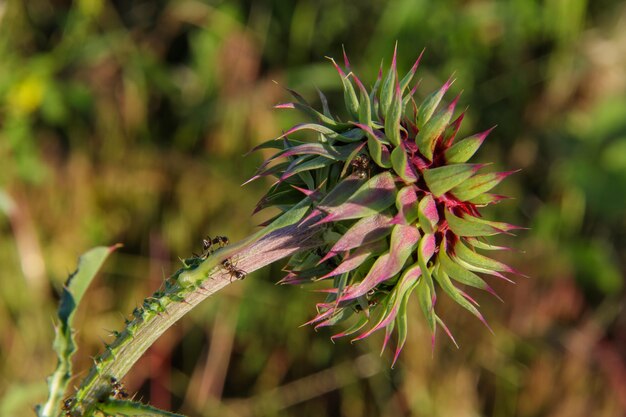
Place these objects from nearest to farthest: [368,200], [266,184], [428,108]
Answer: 1. [368,200]
2. [428,108]
3. [266,184]

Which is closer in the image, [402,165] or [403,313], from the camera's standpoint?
[402,165]

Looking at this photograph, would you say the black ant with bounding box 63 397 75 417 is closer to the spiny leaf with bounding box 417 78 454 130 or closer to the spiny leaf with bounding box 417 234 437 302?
the spiny leaf with bounding box 417 234 437 302

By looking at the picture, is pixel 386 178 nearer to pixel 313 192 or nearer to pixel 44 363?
pixel 313 192

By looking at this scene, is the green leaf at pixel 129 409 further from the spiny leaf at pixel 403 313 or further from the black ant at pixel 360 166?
the black ant at pixel 360 166

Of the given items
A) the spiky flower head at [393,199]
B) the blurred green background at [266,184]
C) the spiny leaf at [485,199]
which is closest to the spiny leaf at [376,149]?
the spiky flower head at [393,199]

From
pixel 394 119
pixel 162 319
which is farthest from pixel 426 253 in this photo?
pixel 162 319

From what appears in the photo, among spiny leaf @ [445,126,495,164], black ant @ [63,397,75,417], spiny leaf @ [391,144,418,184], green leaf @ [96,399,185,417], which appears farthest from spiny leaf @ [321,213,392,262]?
black ant @ [63,397,75,417]

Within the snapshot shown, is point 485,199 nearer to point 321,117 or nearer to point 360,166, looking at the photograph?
point 360,166

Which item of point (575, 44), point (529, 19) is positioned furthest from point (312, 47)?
point (575, 44)
